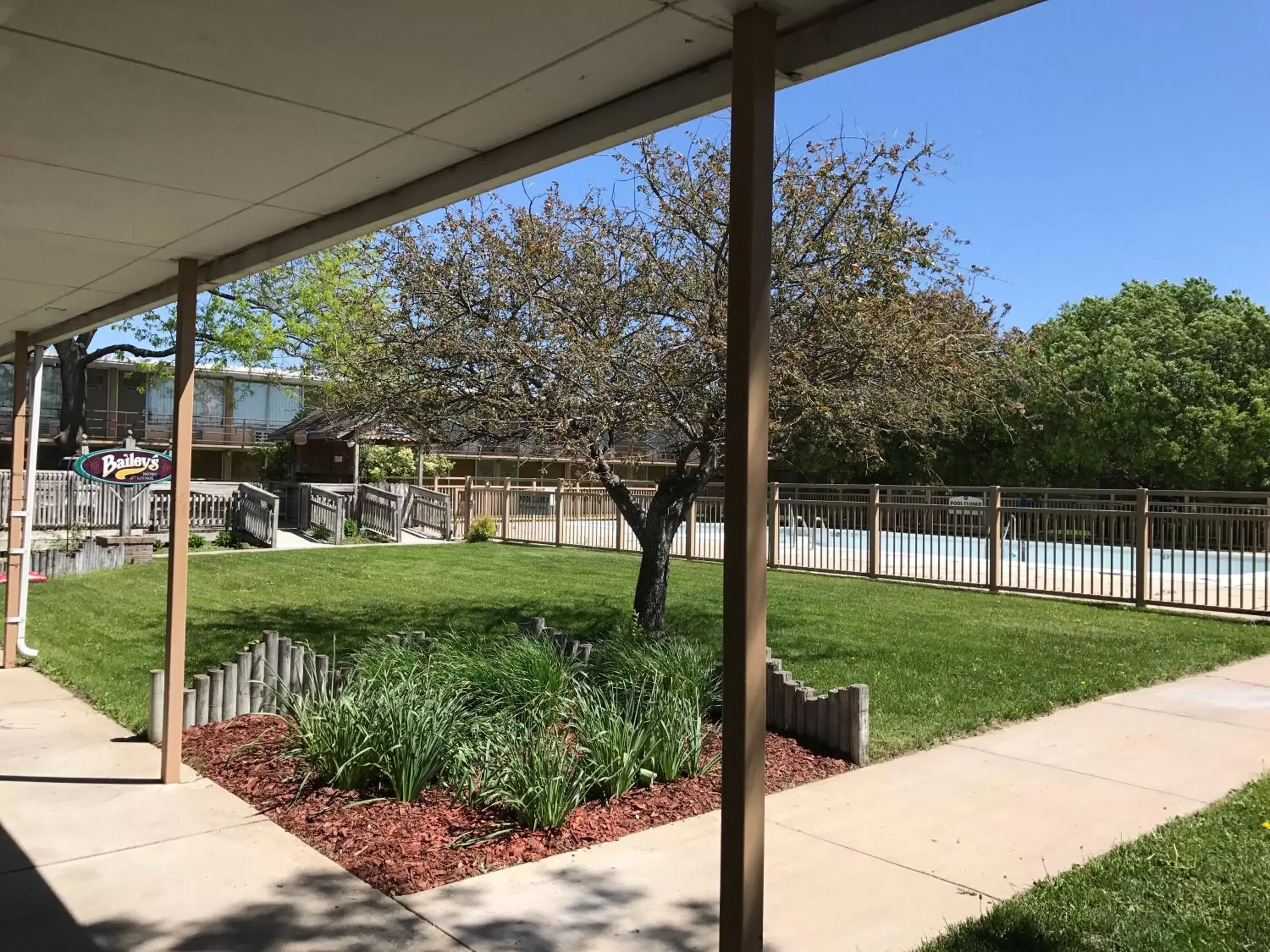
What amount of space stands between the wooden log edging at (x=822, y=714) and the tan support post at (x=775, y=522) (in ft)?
39.6

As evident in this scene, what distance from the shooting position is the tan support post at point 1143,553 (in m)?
14.0

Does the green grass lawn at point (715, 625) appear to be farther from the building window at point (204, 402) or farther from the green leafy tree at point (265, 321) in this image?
the building window at point (204, 402)

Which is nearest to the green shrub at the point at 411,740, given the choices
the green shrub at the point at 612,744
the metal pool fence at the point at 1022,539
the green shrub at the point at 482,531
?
the green shrub at the point at 612,744

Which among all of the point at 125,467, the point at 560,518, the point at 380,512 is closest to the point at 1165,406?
the point at 560,518

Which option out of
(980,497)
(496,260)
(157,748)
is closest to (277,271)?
(980,497)

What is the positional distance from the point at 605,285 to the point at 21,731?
213 inches

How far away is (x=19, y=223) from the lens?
5008 millimetres

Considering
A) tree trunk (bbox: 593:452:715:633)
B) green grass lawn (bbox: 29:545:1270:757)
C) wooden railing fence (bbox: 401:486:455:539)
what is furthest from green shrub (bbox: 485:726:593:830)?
wooden railing fence (bbox: 401:486:455:539)

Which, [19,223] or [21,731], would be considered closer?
[19,223]

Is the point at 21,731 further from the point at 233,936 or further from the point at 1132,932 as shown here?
the point at 1132,932

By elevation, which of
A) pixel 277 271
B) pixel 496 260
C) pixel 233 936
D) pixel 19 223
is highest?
pixel 277 271

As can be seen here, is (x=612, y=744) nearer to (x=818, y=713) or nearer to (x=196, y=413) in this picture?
(x=818, y=713)

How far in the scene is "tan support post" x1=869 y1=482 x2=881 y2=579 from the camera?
17.4 metres

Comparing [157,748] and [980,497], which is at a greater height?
[980,497]
